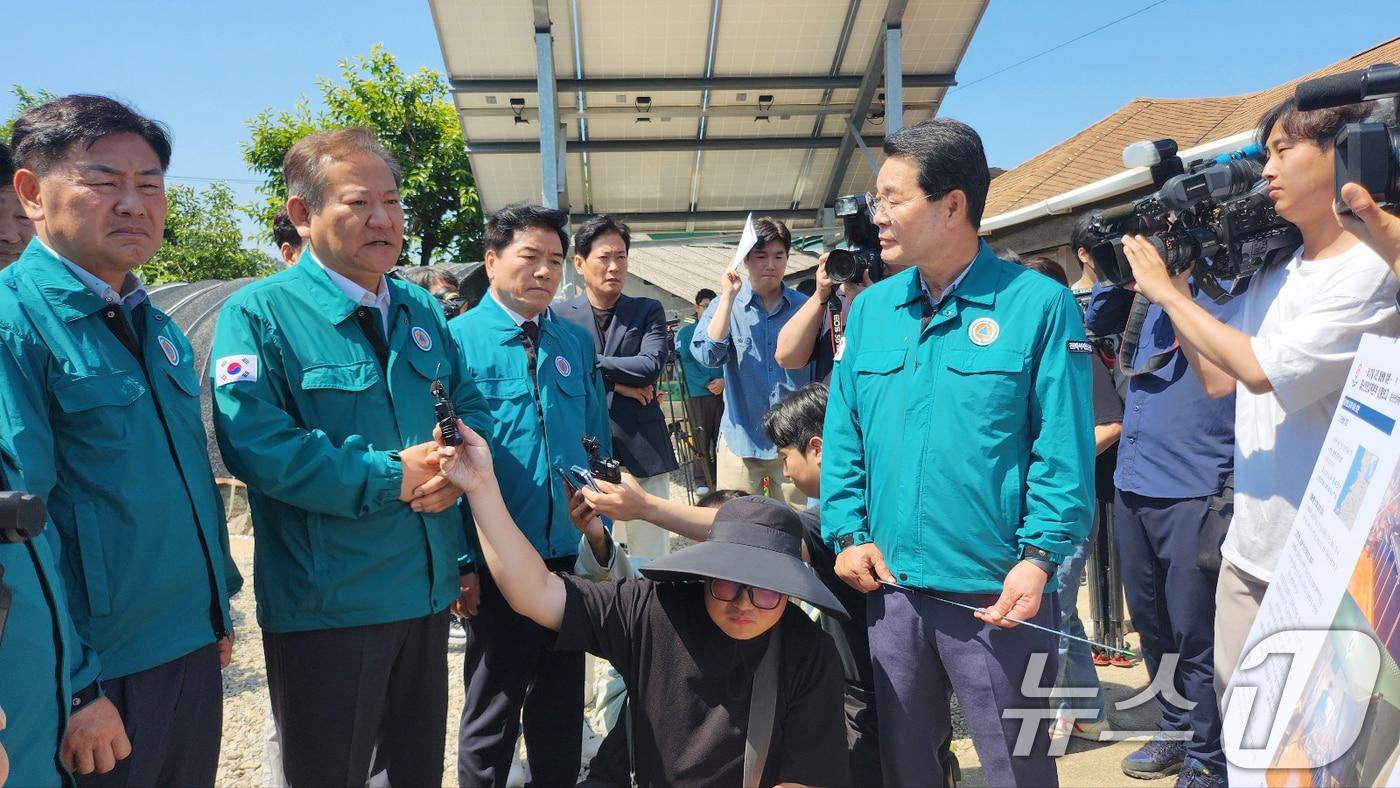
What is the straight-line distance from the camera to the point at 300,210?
254cm

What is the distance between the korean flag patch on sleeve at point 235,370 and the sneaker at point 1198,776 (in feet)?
10.6

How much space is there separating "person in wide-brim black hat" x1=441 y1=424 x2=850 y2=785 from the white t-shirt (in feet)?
3.74

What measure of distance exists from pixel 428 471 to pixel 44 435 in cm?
80

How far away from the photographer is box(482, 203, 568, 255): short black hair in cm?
338

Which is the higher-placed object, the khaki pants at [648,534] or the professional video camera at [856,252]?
the professional video camera at [856,252]

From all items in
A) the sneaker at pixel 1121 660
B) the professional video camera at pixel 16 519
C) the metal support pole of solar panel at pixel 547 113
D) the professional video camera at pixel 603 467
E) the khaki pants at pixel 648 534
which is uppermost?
the metal support pole of solar panel at pixel 547 113

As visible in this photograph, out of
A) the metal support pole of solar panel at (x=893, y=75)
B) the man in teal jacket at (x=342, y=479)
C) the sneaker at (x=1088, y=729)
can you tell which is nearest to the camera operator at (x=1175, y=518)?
the sneaker at (x=1088, y=729)

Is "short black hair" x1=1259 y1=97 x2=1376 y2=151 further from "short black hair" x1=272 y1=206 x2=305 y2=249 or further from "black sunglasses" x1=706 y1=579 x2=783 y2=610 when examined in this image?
"short black hair" x1=272 y1=206 x2=305 y2=249

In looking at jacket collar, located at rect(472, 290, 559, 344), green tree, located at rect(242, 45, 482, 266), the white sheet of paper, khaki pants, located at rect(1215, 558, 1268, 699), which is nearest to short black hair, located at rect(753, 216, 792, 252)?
the white sheet of paper

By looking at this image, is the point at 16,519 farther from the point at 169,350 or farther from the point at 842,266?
the point at 842,266

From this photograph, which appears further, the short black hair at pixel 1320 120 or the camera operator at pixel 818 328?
the camera operator at pixel 818 328

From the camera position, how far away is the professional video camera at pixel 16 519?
1.21 meters

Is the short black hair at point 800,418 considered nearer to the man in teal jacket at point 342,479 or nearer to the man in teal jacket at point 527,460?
the man in teal jacket at point 527,460

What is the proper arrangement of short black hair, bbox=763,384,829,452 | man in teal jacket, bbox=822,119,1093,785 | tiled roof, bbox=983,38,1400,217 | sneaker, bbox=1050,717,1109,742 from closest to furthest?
man in teal jacket, bbox=822,119,1093,785, short black hair, bbox=763,384,829,452, sneaker, bbox=1050,717,1109,742, tiled roof, bbox=983,38,1400,217
